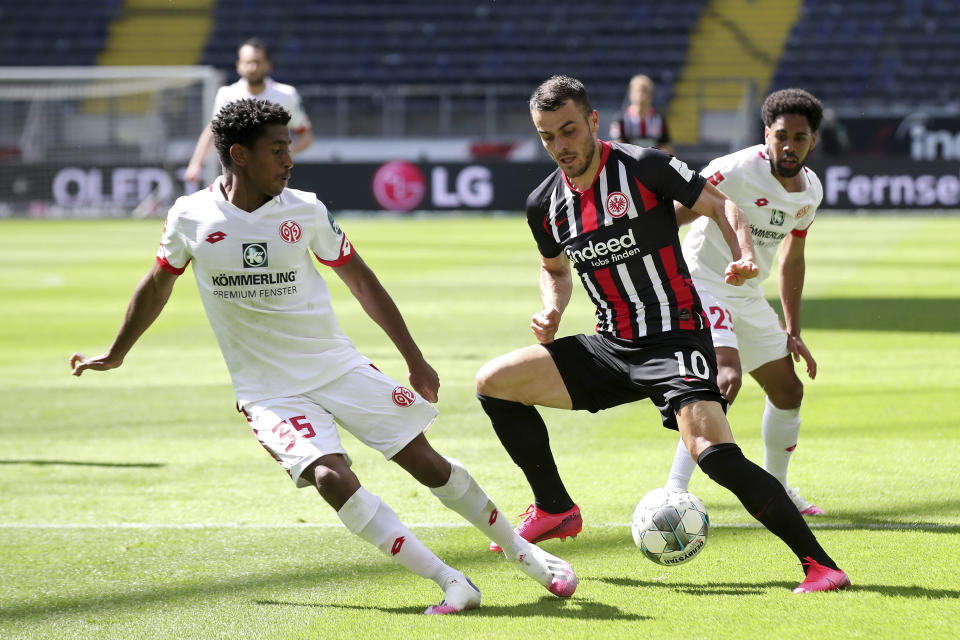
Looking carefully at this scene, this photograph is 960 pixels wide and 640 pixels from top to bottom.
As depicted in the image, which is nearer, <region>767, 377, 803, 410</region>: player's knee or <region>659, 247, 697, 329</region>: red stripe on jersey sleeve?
<region>659, 247, 697, 329</region>: red stripe on jersey sleeve

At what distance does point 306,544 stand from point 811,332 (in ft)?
22.3

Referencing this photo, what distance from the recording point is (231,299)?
444cm

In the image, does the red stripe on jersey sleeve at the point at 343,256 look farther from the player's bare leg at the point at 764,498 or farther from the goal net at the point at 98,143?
the goal net at the point at 98,143

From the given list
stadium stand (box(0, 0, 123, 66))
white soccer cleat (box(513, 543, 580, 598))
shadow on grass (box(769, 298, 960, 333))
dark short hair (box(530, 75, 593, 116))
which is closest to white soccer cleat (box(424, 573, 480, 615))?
white soccer cleat (box(513, 543, 580, 598))

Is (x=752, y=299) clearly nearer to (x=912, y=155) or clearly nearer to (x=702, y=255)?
(x=702, y=255)

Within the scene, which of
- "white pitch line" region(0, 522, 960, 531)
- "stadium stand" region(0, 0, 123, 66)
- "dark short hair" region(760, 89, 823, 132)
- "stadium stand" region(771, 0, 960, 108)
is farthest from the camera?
"stadium stand" region(0, 0, 123, 66)

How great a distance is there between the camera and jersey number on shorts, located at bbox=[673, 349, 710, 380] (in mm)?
4613

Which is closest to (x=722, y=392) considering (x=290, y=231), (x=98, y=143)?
(x=290, y=231)

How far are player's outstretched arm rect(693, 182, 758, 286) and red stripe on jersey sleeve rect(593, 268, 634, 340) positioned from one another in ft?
1.42

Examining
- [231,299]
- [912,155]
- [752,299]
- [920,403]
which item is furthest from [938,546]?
[912,155]

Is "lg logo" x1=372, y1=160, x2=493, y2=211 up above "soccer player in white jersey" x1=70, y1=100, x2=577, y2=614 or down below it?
A: below

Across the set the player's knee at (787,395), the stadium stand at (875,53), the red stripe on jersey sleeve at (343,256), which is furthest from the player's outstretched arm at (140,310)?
the stadium stand at (875,53)

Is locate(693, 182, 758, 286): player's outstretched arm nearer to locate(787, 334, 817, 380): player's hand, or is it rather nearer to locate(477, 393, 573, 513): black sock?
locate(477, 393, 573, 513): black sock

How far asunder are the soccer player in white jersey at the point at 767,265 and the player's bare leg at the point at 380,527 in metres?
1.61
